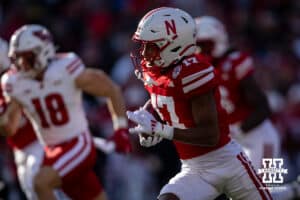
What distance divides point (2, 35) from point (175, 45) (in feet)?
19.6

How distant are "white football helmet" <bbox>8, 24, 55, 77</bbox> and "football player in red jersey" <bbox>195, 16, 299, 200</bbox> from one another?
112 centimetres

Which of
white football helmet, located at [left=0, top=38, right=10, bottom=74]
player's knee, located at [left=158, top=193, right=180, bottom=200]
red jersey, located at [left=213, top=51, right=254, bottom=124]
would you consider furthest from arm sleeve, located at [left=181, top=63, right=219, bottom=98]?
white football helmet, located at [left=0, top=38, right=10, bottom=74]

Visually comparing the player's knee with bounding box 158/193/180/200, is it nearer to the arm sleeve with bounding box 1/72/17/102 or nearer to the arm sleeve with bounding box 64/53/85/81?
the arm sleeve with bounding box 64/53/85/81

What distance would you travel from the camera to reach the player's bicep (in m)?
7.52

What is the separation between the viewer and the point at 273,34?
1207 cm

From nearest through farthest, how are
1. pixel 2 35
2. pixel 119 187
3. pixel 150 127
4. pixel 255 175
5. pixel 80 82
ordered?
pixel 150 127
pixel 255 175
pixel 80 82
pixel 119 187
pixel 2 35

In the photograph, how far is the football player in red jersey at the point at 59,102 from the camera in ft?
24.7

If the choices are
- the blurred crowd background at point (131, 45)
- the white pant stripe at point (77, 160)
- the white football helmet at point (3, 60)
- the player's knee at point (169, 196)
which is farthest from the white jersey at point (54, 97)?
the blurred crowd background at point (131, 45)

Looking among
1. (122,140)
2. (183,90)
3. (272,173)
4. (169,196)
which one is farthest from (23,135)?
(183,90)

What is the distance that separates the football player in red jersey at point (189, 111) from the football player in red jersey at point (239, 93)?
1.83 m

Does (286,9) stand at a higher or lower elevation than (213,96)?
lower

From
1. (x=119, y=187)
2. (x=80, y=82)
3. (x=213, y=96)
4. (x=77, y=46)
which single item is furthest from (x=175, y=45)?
(x=77, y=46)

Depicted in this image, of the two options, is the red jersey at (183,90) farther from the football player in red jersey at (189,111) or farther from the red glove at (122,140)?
the red glove at (122,140)

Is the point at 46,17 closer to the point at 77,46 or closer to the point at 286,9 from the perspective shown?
the point at 77,46
